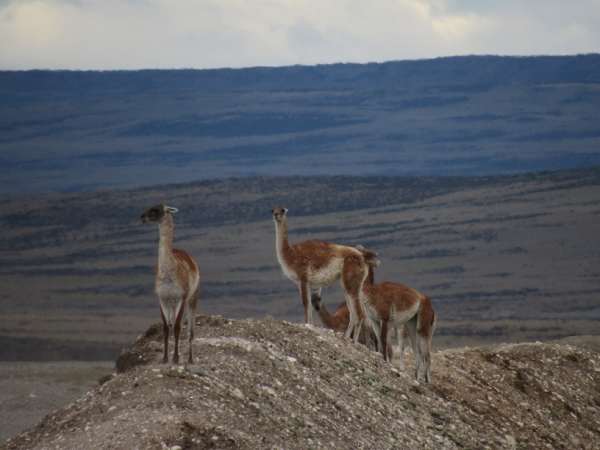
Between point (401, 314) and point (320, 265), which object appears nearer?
point (401, 314)

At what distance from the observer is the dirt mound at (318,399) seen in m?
13.8

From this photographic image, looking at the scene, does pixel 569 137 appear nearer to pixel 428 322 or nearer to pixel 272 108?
pixel 272 108

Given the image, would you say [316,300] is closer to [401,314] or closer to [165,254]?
Answer: [401,314]

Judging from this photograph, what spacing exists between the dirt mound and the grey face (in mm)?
1493

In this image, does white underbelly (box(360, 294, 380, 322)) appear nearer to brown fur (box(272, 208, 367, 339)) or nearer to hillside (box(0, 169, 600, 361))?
brown fur (box(272, 208, 367, 339))

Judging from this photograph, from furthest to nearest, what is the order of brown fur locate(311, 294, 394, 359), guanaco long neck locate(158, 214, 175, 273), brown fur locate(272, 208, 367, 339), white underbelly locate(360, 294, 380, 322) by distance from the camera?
brown fur locate(311, 294, 394, 359), brown fur locate(272, 208, 367, 339), white underbelly locate(360, 294, 380, 322), guanaco long neck locate(158, 214, 175, 273)

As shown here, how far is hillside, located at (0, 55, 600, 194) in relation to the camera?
139 m

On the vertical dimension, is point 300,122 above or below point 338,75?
below

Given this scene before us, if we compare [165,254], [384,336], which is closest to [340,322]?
[384,336]

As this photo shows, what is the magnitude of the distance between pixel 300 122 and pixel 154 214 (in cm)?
15139

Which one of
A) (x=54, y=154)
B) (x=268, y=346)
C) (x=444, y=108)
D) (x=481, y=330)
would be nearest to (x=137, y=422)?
(x=268, y=346)

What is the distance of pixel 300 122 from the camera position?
167 meters

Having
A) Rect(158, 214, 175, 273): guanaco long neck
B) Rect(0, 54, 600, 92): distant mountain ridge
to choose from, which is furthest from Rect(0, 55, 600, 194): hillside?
Rect(158, 214, 175, 273): guanaco long neck

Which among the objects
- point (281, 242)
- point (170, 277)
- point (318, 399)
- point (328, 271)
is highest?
point (170, 277)
